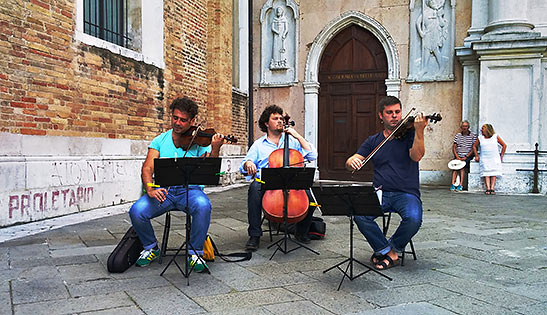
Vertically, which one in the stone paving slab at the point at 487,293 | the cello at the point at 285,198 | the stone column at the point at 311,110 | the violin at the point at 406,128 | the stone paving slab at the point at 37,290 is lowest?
the stone paving slab at the point at 487,293

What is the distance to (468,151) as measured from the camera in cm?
1081

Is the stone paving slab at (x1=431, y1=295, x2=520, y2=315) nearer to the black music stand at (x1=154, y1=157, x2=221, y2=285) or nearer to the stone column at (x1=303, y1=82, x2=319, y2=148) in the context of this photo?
the black music stand at (x1=154, y1=157, x2=221, y2=285)

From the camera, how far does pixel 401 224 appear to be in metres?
4.04

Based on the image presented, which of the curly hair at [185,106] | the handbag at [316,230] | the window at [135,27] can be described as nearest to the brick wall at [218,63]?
the window at [135,27]

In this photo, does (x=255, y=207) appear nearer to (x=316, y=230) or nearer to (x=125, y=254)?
(x=316, y=230)

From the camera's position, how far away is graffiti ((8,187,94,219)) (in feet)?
18.6

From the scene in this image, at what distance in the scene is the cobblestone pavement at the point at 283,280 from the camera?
3.05 m

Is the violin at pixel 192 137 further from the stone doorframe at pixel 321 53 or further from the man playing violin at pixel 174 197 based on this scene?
the stone doorframe at pixel 321 53

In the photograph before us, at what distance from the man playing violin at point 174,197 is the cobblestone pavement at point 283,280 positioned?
0.24 metres

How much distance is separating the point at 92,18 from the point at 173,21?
5.91ft

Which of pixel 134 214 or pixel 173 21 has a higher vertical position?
pixel 173 21

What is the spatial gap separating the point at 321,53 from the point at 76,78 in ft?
25.5

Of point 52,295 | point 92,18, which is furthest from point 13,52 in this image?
point 52,295

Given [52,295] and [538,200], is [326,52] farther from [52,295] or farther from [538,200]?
[52,295]
